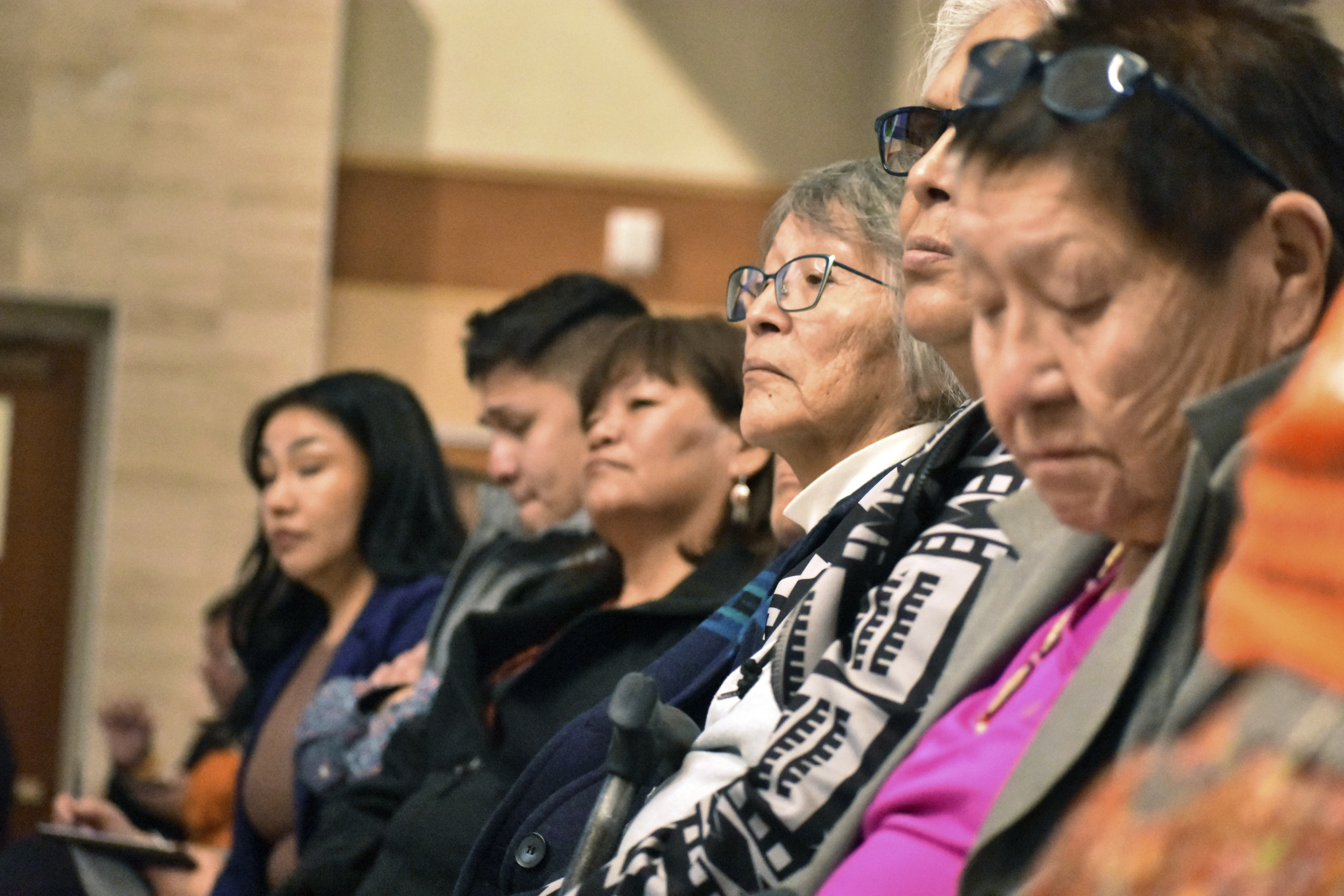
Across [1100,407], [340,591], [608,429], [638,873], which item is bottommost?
[340,591]

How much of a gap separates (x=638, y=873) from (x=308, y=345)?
5.14 m

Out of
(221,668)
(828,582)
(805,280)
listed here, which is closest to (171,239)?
(221,668)

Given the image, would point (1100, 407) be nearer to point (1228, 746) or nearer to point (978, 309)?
point (978, 309)

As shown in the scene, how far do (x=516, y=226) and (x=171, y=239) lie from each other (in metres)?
1.49

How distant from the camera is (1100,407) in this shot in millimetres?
916

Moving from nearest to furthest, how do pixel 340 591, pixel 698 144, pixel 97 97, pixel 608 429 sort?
pixel 608 429, pixel 340 591, pixel 97 97, pixel 698 144

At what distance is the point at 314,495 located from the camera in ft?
10.8

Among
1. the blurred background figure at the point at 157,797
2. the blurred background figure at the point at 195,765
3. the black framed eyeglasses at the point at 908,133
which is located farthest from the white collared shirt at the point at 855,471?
the blurred background figure at the point at 195,765

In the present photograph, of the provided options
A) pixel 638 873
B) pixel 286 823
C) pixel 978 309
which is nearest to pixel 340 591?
pixel 286 823

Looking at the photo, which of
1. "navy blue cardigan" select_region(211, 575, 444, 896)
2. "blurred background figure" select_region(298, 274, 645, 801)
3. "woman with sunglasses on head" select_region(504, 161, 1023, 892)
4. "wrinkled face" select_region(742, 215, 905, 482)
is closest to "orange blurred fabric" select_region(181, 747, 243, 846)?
"navy blue cardigan" select_region(211, 575, 444, 896)

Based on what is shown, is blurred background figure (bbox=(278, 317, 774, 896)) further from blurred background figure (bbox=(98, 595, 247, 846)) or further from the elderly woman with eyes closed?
blurred background figure (bbox=(98, 595, 247, 846))

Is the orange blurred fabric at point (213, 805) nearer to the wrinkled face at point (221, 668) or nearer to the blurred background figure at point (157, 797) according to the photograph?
the blurred background figure at point (157, 797)

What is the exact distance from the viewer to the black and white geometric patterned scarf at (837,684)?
112cm

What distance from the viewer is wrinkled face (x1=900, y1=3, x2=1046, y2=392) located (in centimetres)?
140
